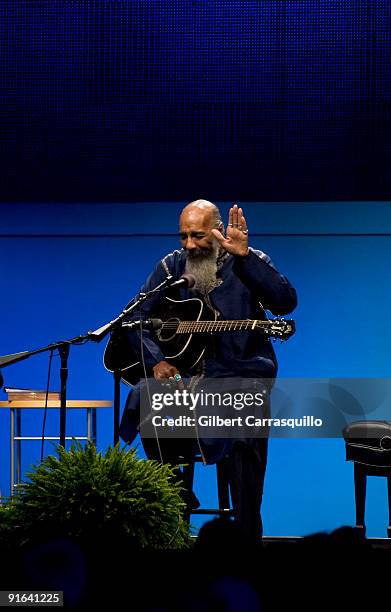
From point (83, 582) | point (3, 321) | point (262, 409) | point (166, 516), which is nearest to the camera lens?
point (83, 582)

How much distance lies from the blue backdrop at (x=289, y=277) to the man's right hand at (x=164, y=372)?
83.4 inches

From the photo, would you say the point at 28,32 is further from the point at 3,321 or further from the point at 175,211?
the point at 3,321

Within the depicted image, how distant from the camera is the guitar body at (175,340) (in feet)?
12.1

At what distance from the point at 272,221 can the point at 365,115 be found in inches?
45.0

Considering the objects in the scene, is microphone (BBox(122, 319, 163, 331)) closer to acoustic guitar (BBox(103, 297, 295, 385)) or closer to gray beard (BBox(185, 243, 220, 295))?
acoustic guitar (BBox(103, 297, 295, 385))

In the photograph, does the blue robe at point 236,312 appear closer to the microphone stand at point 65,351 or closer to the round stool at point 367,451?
the microphone stand at point 65,351

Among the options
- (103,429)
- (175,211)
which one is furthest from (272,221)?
(103,429)

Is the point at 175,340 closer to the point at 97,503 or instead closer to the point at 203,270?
the point at 203,270

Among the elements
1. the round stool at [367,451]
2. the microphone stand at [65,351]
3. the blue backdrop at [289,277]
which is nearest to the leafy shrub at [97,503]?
the microphone stand at [65,351]

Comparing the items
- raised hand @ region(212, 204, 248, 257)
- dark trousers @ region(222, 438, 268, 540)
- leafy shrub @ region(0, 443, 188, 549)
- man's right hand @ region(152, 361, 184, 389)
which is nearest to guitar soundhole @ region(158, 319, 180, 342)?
man's right hand @ region(152, 361, 184, 389)

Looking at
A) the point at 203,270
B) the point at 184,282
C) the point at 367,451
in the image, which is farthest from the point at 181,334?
the point at 367,451

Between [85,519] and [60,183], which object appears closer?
[85,519]

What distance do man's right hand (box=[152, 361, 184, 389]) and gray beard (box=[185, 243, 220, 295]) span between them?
0.37 metres

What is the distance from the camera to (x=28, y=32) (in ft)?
14.6
